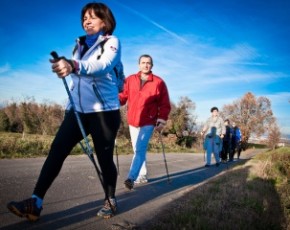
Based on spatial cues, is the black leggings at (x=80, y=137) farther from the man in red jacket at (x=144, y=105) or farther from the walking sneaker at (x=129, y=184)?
the man in red jacket at (x=144, y=105)

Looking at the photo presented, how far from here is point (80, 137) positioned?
367cm

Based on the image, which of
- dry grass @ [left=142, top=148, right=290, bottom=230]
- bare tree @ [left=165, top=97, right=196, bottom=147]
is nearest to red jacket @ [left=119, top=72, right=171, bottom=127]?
dry grass @ [left=142, top=148, right=290, bottom=230]

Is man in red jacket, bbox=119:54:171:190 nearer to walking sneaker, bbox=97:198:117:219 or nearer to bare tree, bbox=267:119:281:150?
walking sneaker, bbox=97:198:117:219

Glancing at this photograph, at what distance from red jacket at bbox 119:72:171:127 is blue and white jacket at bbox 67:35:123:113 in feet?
7.73

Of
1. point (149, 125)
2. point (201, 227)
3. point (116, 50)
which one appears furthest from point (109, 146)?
point (149, 125)

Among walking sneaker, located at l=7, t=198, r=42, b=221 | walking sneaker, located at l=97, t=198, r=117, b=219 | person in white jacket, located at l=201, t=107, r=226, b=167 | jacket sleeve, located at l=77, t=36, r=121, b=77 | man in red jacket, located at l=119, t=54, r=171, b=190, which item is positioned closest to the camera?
jacket sleeve, located at l=77, t=36, r=121, b=77

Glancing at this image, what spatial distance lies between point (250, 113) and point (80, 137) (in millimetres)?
60578

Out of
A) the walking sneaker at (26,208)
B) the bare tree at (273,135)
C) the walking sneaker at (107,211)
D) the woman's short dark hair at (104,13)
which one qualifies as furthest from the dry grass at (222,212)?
the bare tree at (273,135)

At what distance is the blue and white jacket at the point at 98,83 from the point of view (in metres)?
3.32

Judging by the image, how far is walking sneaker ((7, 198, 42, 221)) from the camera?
3.13 meters

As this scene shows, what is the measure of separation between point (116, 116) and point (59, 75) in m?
1.01

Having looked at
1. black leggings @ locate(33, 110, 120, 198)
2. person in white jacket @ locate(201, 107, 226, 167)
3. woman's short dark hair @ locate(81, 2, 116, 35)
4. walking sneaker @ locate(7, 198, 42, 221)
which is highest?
woman's short dark hair @ locate(81, 2, 116, 35)

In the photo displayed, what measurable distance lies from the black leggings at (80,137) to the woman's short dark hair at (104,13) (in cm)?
94

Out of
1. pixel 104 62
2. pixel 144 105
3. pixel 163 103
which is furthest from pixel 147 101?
pixel 104 62
